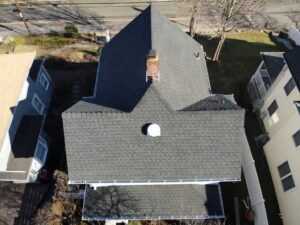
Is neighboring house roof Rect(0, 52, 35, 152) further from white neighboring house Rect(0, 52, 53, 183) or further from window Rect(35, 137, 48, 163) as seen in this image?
window Rect(35, 137, 48, 163)

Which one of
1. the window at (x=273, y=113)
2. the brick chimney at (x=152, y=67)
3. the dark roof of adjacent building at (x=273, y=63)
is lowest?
the brick chimney at (x=152, y=67)

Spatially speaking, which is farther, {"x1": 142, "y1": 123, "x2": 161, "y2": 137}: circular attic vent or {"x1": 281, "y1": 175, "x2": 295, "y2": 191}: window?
{"x1": 281, "y1": 175, "x2": 295, "y2": 191}: window

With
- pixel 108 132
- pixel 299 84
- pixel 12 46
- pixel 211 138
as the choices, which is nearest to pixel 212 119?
pixel 211 138

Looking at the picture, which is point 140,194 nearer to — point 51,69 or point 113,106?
point 113,106

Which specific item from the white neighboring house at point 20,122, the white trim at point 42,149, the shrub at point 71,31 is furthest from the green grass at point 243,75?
the white neighboring house at point 20,122

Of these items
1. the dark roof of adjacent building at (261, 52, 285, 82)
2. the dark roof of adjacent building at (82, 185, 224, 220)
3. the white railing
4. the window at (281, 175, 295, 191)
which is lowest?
the dark roof of adjacent building at (82, 185, 224, 220)

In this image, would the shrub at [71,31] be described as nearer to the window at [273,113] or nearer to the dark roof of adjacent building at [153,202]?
the dark roof of adjacent building at [153,202]

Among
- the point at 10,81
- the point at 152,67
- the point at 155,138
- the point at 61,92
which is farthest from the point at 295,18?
the point at 10,81

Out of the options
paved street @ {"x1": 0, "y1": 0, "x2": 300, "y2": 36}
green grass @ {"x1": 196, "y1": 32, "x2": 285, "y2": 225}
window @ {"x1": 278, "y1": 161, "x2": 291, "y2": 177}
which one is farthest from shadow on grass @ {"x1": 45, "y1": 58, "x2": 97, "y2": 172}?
window @ {"x1": 278, "y1": 161, "x2": 291, "y2": 177}
